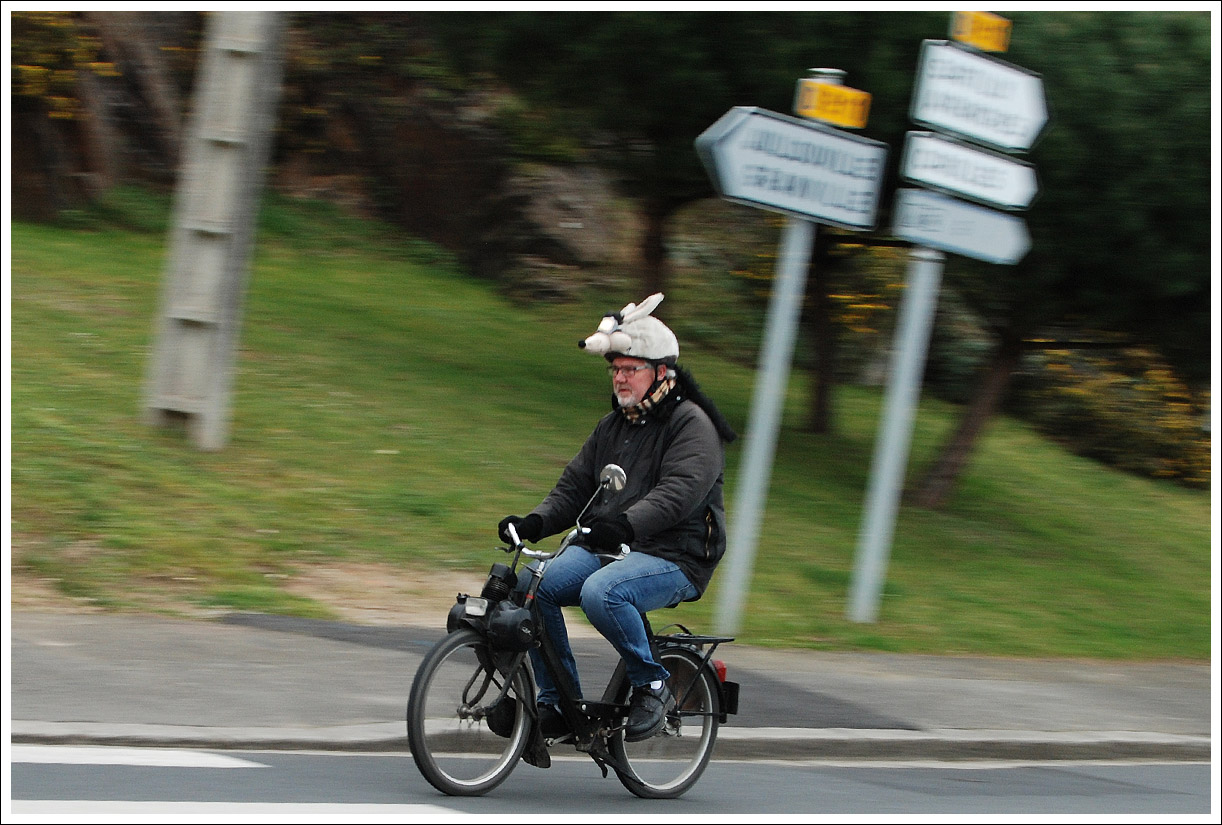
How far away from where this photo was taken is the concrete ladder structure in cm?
1097

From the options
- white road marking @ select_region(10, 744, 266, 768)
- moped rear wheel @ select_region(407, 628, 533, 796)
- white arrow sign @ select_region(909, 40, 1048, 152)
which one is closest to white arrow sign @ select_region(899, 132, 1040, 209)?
white arrow sign @ select_region(909, 40, 1048, 152)

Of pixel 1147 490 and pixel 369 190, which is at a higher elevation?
pixel 369 190

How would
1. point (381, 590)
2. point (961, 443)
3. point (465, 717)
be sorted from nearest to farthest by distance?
point (465, 717) < point (381, 590) < point (961, 443)

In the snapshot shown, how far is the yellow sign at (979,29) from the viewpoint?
380 inches

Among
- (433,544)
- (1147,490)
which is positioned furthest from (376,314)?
(1147,490)

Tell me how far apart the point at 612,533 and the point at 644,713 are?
2.66 feet

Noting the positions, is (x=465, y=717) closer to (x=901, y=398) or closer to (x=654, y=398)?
(x=654, y=398)

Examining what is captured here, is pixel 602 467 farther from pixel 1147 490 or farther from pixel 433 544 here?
pixel 1147 490

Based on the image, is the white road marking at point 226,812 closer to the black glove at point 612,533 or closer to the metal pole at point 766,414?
the black glove at point 612,533

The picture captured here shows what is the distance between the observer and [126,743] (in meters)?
5.96

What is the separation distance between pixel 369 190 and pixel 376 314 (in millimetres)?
5173

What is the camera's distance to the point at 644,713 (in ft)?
18.8

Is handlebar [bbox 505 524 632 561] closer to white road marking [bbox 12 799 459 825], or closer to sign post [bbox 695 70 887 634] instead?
white road marking [bbox 12 799 459 825]

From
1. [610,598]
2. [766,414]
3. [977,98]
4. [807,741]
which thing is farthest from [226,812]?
[977,98]
